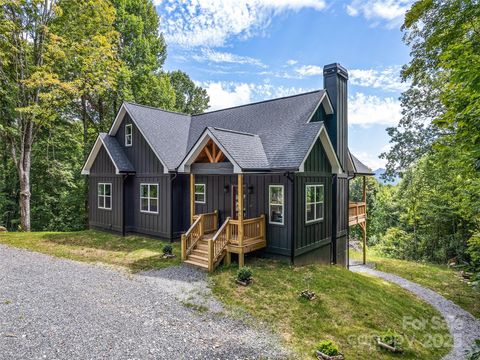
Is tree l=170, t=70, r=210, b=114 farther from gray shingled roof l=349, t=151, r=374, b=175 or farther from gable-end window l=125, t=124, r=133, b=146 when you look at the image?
gray shingled roof l=349, t=151, r=374, b=175

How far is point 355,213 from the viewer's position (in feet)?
54.4

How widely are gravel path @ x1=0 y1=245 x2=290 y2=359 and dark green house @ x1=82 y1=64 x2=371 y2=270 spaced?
2.35m

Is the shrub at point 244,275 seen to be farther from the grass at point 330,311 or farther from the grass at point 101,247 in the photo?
the grass at point 101,247

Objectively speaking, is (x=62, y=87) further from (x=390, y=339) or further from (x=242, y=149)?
(x=390, y=339)

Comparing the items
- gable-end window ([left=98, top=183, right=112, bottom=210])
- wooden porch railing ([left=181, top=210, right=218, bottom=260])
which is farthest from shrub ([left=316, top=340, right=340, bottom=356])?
gable-end window ([left=98, top=183, right=112, bottom=210])

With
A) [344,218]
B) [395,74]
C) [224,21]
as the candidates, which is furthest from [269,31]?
[344,218]

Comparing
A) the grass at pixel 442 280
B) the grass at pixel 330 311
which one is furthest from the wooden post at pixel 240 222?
the grass at pixel 442 280

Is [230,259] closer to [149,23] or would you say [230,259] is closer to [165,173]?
[165,173]

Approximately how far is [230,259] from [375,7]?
12622 mm

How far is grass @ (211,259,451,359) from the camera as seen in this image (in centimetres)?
616

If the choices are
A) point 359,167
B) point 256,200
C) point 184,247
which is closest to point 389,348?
point 256,200

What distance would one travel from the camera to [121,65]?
69.1 feet

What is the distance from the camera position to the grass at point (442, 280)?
10.9 meters

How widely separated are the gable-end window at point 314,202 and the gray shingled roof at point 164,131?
6.39m
